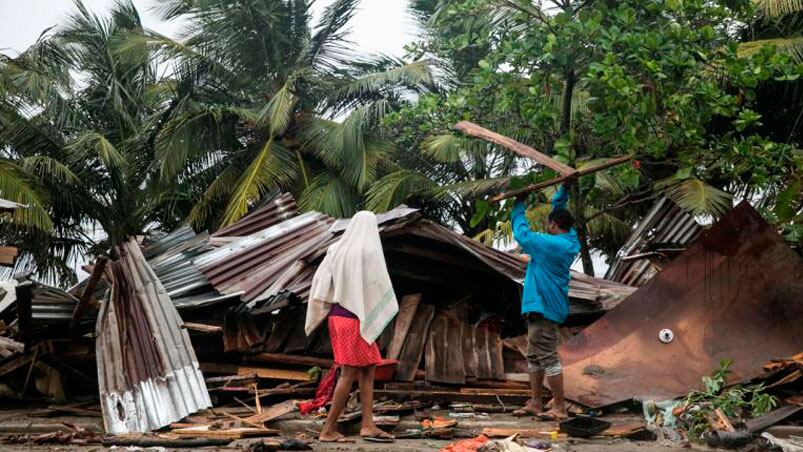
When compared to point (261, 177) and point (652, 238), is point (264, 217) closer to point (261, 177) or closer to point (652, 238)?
point (652, 238)

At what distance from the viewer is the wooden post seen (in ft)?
28.0

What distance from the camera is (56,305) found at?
30.1ft

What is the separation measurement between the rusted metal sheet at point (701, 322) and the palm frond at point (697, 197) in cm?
535

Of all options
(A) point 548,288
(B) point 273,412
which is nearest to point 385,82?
(B) point 273,412

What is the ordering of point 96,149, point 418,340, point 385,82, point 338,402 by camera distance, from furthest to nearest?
point 385,82
point 96,149
point 418,340
point 338,402

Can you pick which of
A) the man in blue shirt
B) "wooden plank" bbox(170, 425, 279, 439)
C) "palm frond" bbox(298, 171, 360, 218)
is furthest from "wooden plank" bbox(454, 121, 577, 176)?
"palm frond" bbox(298, 171, 360, 218)

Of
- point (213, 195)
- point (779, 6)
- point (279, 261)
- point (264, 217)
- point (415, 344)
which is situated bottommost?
point (415, 344)

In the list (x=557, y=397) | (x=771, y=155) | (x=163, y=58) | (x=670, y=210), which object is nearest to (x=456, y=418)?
(x=557, y=397)

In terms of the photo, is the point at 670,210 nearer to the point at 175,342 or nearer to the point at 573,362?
the point at 573,362

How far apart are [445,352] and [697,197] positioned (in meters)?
6.56

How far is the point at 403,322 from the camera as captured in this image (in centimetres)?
907

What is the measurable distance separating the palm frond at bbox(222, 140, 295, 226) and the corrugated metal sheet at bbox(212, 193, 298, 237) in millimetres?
6826

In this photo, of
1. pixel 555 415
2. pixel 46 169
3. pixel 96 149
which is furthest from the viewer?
pixel 96 149

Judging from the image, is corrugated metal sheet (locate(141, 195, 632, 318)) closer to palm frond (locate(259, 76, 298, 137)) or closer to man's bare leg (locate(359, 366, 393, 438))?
man's bare leg (locate(359, 366, 393, 438))
